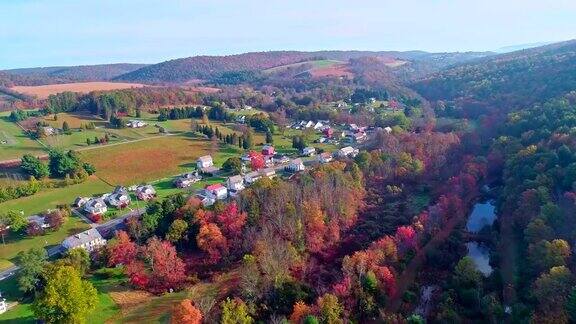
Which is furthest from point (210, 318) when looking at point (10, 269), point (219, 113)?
point (219, 113)

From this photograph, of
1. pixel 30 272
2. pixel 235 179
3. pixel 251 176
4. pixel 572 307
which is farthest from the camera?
pixel 251 176

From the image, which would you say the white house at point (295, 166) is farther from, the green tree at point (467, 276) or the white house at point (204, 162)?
the green tree at point (467, 276)

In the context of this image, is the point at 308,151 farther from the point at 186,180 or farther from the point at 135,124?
the point at 135,124

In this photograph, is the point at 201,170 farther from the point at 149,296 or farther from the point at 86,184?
the point at 149,296

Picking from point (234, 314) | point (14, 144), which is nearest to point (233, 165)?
point (234, 314)

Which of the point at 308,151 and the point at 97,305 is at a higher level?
the point at 308,151

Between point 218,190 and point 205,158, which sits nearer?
point 218,190

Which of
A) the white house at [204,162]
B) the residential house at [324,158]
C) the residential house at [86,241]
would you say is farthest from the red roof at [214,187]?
the residential house at [324,158]
